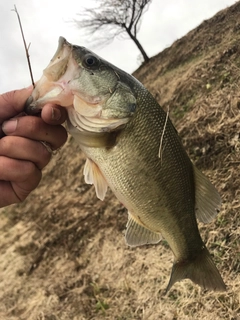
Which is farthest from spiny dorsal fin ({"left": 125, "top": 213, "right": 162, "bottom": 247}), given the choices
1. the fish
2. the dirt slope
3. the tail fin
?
the dirt slope

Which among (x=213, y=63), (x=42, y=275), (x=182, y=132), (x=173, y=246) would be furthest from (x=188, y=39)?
(x=173, y=246)

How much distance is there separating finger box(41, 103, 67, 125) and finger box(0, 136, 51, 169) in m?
0.19

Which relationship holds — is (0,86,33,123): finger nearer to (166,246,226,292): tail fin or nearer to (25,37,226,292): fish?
(25,37,226,292): fish

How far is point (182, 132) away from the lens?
6.48m

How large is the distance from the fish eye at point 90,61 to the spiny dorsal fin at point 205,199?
85cm

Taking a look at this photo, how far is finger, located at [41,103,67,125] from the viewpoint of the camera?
1.96m

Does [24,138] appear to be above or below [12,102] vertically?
below

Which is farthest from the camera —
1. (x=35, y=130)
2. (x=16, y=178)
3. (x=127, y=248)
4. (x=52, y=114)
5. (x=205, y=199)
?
(x=127, y=248)

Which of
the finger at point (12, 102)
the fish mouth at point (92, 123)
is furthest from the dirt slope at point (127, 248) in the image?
the fish mouth at point (92, 123)

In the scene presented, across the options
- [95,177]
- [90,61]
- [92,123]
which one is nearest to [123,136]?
[92,123]

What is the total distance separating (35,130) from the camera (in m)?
2.09

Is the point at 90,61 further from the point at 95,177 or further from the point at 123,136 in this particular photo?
the point at 95,177

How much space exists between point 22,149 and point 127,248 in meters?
4.05

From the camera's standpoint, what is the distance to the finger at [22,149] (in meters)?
2.12
